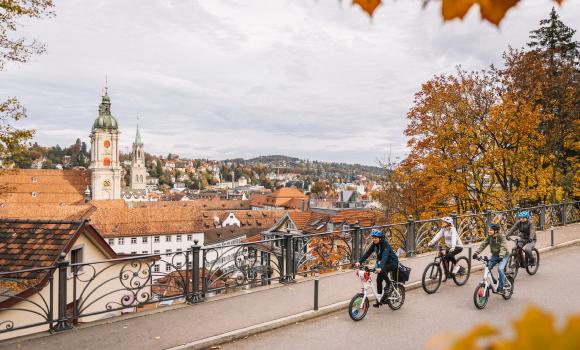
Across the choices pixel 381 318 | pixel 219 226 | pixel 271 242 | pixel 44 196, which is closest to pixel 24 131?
pixel 271 242

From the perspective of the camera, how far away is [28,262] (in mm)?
13648

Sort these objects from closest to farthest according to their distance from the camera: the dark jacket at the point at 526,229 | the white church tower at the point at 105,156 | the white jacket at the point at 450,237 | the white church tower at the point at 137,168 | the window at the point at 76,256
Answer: the white jacket at the point at 450,237 < the dark jacket at the point at 526,229 < the window at the point at 76,256 < the white church tower at the point at 105,156 < the white church tower at the point at 137,168

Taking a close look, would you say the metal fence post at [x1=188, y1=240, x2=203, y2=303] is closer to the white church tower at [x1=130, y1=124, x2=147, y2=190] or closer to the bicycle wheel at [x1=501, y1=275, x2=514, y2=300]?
the bicycle wheel at [x1=501, y1=275, x2=514, y2=300]

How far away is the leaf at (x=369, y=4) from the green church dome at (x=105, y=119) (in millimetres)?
129997

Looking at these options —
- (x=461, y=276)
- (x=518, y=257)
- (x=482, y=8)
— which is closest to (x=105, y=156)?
(x=461, y=276)

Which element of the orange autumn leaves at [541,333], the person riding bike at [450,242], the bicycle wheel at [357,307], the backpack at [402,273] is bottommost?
the bicycle wheel at [357,307]

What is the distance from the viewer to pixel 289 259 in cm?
1223

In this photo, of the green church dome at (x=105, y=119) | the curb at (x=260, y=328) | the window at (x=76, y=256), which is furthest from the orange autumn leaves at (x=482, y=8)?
the green church dome at (x=105, y=119)

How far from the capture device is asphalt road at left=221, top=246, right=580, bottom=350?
8.08 metres

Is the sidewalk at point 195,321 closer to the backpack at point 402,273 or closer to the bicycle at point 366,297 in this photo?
the bicycle at point 366,297

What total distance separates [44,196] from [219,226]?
43706 millimetres

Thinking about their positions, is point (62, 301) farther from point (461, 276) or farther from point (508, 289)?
point (508, 289)

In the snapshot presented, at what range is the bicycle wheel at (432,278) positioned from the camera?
11.0 metres

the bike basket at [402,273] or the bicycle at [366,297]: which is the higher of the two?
the bike basket at [402,273]
